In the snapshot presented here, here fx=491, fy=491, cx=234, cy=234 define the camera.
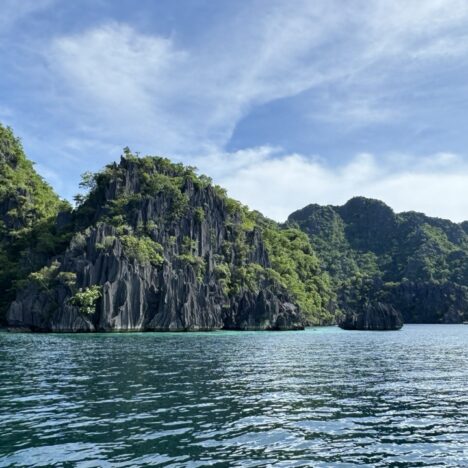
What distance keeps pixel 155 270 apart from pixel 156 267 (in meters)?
4.60

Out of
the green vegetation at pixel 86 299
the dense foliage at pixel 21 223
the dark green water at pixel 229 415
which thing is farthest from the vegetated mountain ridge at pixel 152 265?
the dark green water at pixel 229 415

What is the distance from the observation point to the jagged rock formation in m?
97.2

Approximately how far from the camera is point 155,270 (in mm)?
110000

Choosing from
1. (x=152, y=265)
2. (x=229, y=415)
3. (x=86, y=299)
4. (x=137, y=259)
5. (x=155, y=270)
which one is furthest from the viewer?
(x=152, y=265)

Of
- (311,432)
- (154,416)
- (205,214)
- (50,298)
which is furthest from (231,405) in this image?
(205,214)

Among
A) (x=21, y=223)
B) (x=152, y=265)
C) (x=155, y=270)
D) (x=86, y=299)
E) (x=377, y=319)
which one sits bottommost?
(x=377, y=319)

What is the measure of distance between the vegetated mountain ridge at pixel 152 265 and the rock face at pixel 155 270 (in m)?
0.23

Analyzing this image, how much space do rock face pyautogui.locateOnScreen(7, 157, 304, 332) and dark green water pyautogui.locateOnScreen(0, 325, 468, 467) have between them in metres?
62.0

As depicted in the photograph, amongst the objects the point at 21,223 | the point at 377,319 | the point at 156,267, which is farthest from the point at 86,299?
the point at 377,319

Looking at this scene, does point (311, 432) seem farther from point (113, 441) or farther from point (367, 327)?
point (367, 327)

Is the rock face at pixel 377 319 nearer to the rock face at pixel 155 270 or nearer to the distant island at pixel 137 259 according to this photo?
the distant island at pixel 137 259

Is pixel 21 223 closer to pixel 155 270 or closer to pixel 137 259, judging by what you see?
pixel 137 259

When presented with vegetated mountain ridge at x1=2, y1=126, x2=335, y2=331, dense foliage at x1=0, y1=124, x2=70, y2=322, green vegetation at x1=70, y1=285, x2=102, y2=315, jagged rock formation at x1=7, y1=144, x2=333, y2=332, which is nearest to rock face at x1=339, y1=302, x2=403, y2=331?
vegetated mountain ridge at x1=2, y1=126, x2=335, y2=331

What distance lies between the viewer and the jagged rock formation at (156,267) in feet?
319
